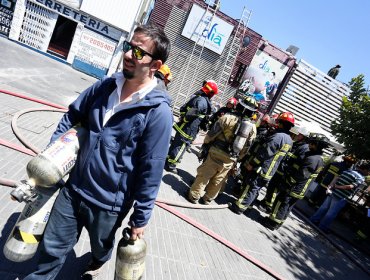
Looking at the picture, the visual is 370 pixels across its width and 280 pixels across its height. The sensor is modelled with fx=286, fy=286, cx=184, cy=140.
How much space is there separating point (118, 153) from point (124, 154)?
0.05m

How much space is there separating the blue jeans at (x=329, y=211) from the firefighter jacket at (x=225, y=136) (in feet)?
12.7

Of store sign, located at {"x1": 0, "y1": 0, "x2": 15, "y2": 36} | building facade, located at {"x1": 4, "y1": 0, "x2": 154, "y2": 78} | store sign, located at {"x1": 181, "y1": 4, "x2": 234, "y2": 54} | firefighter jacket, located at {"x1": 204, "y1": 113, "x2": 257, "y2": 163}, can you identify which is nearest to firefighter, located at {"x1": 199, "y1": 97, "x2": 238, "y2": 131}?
firefighter jacket, located at {"x1": 204, "y1": 113, "x2": 257, "y2": 163}

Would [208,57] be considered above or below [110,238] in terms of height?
above

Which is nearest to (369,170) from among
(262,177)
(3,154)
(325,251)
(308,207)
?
(308,207)

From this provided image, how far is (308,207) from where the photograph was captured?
33.3ft

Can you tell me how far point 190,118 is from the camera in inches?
251

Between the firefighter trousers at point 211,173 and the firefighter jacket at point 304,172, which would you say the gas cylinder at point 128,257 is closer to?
the firefighter trousers at point 211,173

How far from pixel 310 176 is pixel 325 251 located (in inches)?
84.6

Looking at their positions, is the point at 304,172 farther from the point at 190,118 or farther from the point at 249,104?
the point at 190,118

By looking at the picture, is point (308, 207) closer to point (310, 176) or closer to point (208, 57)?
point (310, 176)

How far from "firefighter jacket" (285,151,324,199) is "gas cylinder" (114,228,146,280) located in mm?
4490

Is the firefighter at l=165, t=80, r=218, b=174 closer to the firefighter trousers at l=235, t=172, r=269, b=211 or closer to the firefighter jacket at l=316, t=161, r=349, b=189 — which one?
the firefighter trousers at l=235, t=172, r=269, b=211

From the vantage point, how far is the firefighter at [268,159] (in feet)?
18.7

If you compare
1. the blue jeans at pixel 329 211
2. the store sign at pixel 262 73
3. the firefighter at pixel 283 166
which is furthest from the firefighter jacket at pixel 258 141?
the store sign at pixel 262 73
